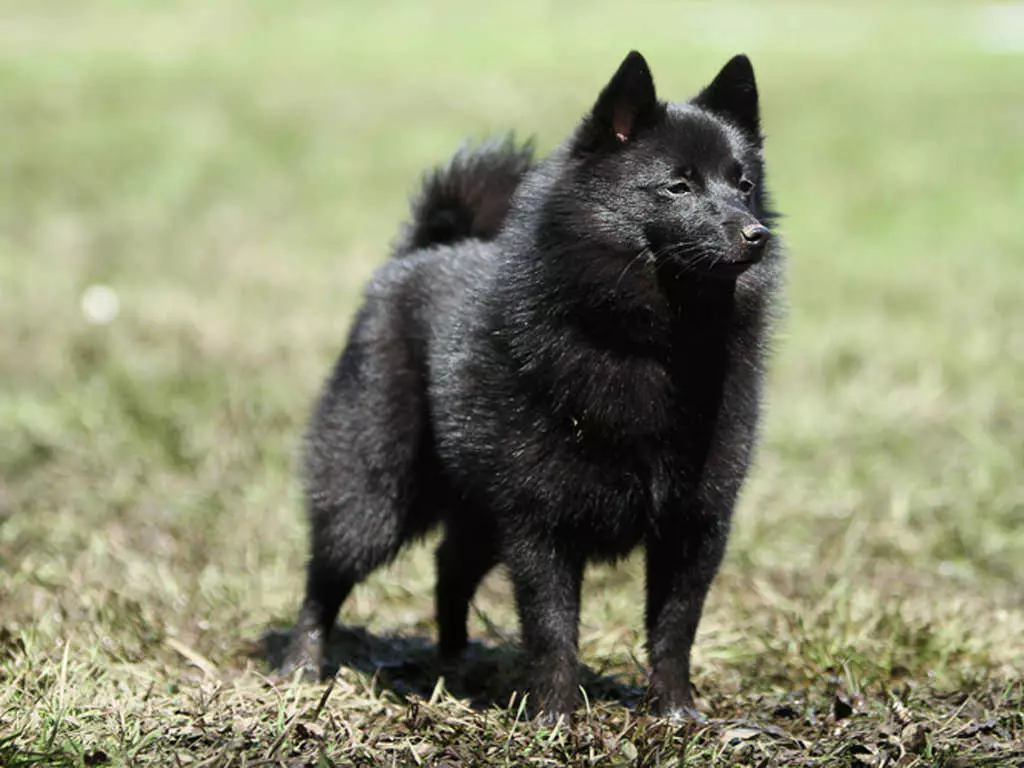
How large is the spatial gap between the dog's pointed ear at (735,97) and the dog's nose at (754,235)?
72 cm

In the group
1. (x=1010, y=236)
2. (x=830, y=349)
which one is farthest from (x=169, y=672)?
(x=1010, y=236)

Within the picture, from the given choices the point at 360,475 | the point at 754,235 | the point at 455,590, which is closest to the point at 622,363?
the point at 754,235

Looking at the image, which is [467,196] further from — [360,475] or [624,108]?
[624,108]

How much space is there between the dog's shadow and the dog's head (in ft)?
4.82

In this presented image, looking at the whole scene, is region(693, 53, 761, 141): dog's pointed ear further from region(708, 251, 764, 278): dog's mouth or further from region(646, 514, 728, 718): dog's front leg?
region(646, 514, 728, 718): dog's front leg

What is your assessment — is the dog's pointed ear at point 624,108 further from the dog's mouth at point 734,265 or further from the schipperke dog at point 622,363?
the dog's mouth at point 734,265

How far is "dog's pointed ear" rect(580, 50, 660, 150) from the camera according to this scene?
4.02 metres

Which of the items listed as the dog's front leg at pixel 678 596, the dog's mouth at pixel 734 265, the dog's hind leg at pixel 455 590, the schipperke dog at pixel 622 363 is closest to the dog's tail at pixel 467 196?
the schipperke dog at pixel 622 363

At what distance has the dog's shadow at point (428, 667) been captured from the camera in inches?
183

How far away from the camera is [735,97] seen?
14.2 ft

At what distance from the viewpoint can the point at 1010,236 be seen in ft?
43.1

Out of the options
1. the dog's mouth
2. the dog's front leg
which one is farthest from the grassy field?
the dog's mouth

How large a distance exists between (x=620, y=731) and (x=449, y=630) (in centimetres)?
147

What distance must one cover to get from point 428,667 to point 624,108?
217 cm
